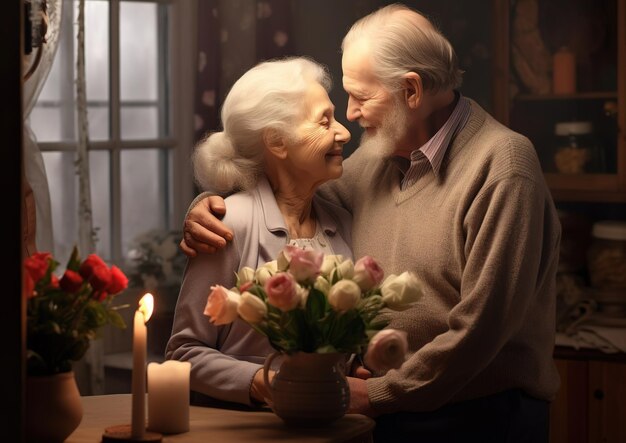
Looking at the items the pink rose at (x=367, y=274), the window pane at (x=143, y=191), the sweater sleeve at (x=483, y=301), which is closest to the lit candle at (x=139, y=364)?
the pink rose at (x=367, y=274)

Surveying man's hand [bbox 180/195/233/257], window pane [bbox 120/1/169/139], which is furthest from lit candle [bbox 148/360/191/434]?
window pane [bbox 120/1/169/139]

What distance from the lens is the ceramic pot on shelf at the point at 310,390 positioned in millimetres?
1761

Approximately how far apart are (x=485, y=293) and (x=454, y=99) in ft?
1.72

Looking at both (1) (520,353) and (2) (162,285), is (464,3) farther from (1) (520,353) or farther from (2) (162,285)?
(1) (520,353)

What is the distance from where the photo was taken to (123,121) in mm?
3936

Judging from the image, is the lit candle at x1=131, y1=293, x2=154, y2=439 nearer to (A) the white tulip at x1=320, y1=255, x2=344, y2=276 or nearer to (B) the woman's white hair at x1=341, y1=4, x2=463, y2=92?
(A) the white tulip at x1=320, y1=255, x2=344, y2=276

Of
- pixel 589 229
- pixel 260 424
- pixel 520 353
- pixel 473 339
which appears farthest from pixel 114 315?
pixel 589 229

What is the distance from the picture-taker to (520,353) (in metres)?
2.22

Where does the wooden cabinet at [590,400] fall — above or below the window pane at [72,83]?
below

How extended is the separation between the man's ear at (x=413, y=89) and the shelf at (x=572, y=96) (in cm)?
165

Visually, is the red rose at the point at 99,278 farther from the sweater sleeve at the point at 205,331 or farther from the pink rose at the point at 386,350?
the sweater sleeve at the point at 205,331

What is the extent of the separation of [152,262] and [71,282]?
2.33m

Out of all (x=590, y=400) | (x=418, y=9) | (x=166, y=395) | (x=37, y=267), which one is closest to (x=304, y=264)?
(x=166, y=395)

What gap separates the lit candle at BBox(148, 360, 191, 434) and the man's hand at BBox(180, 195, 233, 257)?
0.48 metres
